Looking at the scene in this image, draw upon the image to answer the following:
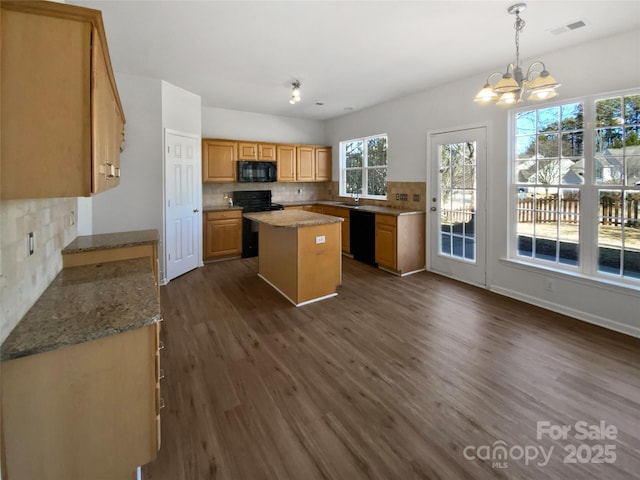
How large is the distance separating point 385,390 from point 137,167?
400cm

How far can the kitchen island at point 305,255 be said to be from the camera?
12.0 feet

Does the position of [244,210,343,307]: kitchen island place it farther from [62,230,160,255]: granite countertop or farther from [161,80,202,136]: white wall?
[161,80,202,136]: white wall

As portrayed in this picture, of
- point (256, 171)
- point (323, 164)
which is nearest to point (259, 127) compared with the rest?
point (256, 171)

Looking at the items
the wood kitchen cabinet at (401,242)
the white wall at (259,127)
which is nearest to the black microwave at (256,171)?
the white wall at (259,127)

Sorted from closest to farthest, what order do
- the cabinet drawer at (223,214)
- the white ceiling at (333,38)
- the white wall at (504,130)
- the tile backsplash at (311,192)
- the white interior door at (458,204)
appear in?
the white ceiling at (333,38)
the white wall at (504,130)
the white interior door at (458,204)
the tile backsplash at (311,192)
the cabinet drawer at (223,214)

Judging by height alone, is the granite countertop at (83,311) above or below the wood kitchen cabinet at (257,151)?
below

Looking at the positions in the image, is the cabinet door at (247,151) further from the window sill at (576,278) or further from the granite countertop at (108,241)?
the window sill at (576,278)

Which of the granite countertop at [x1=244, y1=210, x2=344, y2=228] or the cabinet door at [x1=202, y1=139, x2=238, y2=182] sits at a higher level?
the cabinet door at [x1=202, y1=139, x2=238, y2=182]

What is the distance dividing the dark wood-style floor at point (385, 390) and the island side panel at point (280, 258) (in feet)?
1.07

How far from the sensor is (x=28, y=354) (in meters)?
1.14

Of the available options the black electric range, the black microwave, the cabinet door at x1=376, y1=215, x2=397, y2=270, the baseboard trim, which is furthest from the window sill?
the black microwave

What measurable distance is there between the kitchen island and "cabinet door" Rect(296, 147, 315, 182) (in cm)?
277

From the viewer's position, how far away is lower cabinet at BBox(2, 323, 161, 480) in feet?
3.86

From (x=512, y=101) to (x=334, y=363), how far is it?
2.41 metres
